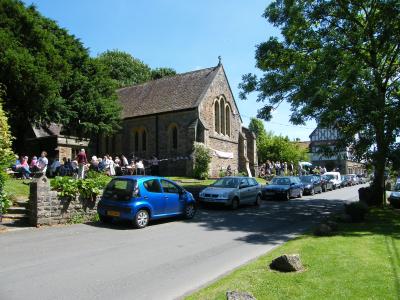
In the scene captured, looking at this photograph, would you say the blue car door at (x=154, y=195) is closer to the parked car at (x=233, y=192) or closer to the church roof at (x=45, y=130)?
the parked car at (x=233, y=192)

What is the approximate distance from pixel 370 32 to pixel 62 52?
21.2m

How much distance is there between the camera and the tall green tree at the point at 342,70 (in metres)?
16.3

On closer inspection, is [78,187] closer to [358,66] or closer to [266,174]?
[358,66]

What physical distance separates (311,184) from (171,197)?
689 inches

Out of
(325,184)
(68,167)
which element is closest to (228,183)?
(68,167)

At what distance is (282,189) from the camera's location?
2339cm

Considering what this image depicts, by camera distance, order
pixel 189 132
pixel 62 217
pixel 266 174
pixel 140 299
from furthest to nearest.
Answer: pixel 266 174
pixel 189 132
pixel 62 217
pixel 140 299

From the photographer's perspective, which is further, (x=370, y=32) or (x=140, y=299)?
(x=370, y=32)

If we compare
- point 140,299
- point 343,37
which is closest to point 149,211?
point 140,299

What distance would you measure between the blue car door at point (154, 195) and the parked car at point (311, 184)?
55.5 ft

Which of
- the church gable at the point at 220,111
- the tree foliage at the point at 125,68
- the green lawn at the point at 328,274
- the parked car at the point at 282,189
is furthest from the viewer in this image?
the tree foliage at the point at 125,68

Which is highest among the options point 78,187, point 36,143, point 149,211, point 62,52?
point 62,52

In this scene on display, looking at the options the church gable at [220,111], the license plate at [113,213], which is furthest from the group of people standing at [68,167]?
the church gable at [220,111]

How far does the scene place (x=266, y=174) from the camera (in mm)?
40219
